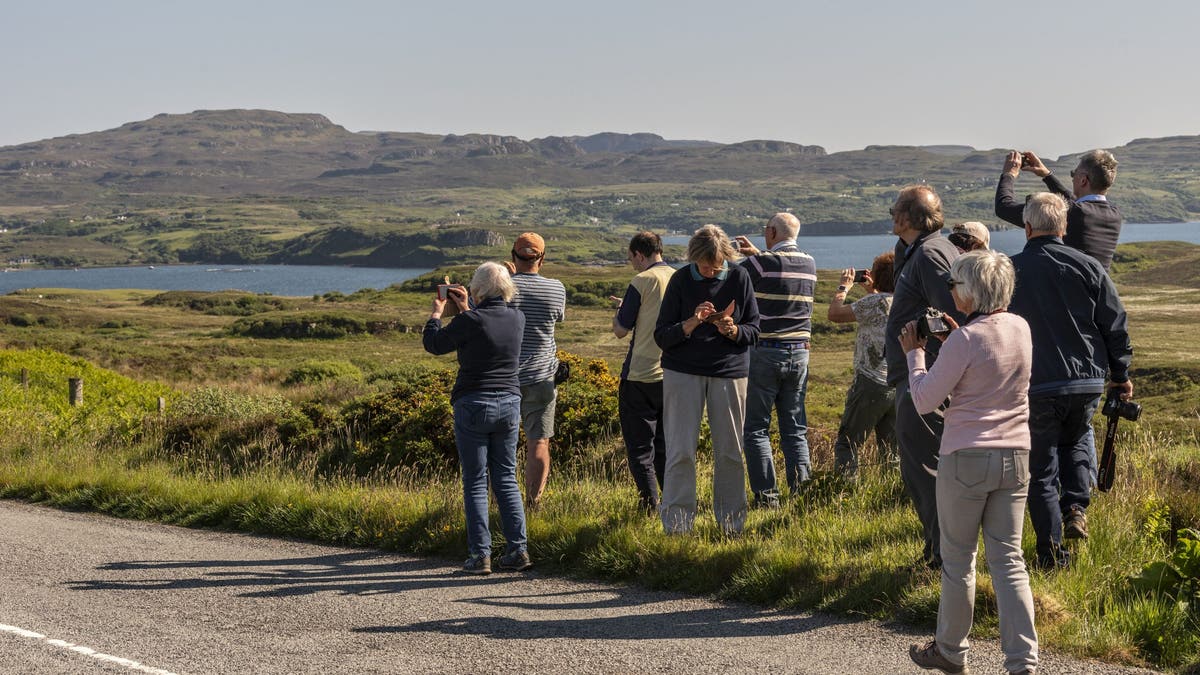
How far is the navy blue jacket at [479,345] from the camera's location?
7719mm

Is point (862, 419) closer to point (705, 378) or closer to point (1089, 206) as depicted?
point (705, 378)

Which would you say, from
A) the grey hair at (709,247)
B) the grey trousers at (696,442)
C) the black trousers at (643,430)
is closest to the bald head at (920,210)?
the grey hair at (709,247)

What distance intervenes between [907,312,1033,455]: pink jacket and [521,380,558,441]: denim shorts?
13.2 ft

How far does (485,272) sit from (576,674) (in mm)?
3149

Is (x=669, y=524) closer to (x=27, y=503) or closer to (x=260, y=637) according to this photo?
(x=260, y=637)

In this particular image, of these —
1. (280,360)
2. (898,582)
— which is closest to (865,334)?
(898,582)

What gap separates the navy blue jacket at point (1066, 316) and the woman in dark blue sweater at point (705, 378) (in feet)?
6.29

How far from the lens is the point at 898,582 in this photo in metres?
6.49

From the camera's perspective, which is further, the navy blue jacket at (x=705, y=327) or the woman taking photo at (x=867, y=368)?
the woman taking photo at (x=867, y=368)

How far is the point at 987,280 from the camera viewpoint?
5.28 metres

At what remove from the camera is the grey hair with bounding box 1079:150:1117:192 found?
7.46 m

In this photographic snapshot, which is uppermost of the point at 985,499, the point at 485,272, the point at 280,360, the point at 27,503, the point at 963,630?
the point at 485,272

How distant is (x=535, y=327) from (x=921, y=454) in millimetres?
3461

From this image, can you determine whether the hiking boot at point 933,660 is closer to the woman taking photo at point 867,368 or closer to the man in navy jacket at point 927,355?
the man in navy jacket at point 927,355
